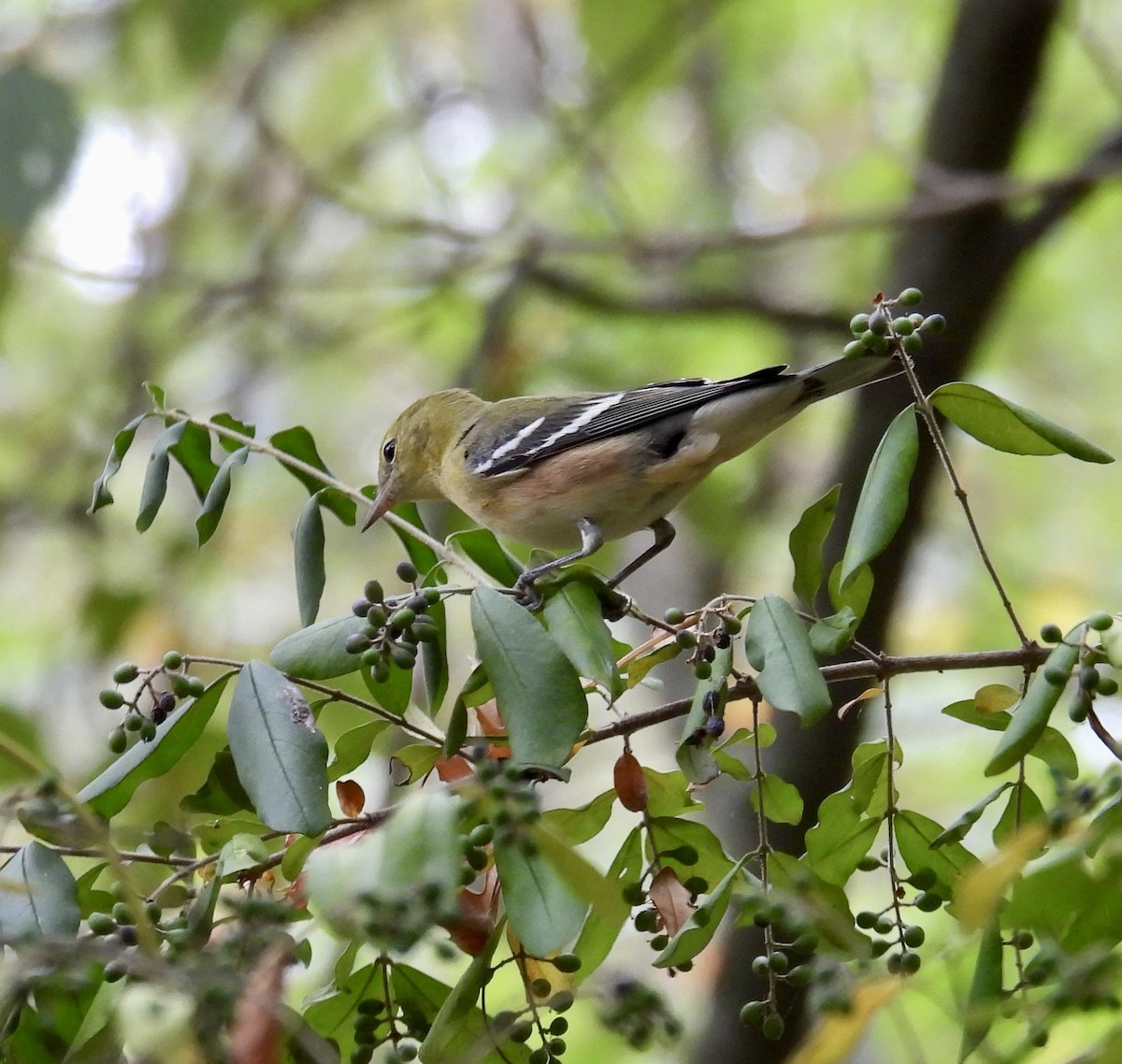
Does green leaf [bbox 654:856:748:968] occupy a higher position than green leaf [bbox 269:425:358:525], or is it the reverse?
green leaf [bbox 269:425:358:525]

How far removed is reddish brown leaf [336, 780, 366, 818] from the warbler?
109cm

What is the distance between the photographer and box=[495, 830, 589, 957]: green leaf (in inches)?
66.4

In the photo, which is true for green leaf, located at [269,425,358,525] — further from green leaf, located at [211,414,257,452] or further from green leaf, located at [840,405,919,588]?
green leaf, located at [840,405,919,588]

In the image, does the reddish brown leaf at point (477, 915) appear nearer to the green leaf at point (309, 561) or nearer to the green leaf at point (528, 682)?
the green leaf at point (528, 682)

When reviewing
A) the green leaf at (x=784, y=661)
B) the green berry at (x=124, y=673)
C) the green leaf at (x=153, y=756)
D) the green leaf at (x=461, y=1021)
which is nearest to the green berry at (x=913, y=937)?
the green leaf at (x=784, y=661)

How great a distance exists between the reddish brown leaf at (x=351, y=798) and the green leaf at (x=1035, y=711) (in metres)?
1.03

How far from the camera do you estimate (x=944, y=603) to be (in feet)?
29.2

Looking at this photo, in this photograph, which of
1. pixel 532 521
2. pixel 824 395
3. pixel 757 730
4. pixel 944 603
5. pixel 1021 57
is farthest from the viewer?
pixel 944 603

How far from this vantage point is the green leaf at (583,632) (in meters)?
1.94

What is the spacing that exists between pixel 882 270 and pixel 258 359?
348cm

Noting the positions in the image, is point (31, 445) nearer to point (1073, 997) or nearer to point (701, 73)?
point (701, 73)

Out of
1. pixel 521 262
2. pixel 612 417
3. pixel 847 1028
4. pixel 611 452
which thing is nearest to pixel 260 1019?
pixel 847 1028

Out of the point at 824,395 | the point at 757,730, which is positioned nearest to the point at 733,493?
the point at 824,395

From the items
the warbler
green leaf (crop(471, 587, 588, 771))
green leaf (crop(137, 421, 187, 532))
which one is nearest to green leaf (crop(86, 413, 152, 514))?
green leaf (crop(137, 421, 187, 532))
